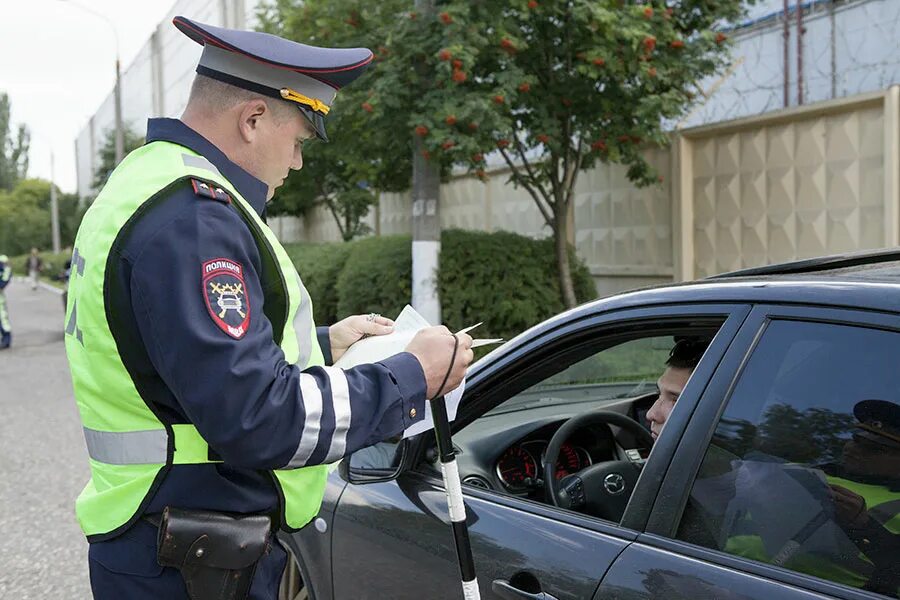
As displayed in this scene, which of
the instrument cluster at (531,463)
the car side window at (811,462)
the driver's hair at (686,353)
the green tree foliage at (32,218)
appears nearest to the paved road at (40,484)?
the instrument cluster at (531,463)

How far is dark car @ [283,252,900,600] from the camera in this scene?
5.58 ft

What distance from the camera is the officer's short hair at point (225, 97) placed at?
193 centimetres

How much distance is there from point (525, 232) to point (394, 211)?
609 cm

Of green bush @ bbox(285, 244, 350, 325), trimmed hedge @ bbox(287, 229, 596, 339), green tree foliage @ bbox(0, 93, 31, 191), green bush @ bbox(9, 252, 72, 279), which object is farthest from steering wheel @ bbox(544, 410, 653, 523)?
green tree foliage @ bbox(0, 93, 31, 191)

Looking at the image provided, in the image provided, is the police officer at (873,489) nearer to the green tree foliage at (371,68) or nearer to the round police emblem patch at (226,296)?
the round police emblem patch at (226,296)

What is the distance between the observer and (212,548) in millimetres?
1871

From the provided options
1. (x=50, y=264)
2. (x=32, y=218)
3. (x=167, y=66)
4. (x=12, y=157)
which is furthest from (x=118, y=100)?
(x=12, y=157)

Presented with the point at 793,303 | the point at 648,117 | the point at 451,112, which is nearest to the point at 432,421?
the point at 793,303

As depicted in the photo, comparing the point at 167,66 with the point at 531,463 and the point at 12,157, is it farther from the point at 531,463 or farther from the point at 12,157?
the point at 12,157

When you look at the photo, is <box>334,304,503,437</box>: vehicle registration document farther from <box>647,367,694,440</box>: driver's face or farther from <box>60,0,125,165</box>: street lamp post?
<box>60,0,125,165</box>: street lamp post

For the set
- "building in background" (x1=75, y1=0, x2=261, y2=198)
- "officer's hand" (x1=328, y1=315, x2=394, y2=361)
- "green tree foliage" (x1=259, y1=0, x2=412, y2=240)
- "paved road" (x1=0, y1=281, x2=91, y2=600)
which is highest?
"building in background" (x1=75, y1=0, x2=261, y2=198)

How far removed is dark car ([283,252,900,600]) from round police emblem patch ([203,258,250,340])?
88 centimetres

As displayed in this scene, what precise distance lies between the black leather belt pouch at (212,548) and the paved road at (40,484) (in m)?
2.94

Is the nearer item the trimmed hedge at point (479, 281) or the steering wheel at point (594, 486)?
the steering wheel at point (594, 486)
